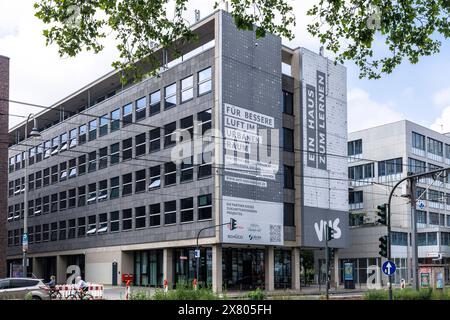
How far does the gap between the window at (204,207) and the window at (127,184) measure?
10.6m

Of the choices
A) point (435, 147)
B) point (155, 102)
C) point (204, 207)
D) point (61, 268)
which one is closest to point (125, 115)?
point (155, 102)

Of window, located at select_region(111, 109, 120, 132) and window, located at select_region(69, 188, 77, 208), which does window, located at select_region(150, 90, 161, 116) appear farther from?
window, located at select_region(69, 188, 77, 208)

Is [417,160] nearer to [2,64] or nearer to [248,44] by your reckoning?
[248,44]

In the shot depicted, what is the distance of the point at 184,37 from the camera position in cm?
1491

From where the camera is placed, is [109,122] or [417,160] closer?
[109,122]

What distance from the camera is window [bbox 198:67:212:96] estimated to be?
47.5 m

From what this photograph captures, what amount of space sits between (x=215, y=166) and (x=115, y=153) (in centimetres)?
1560

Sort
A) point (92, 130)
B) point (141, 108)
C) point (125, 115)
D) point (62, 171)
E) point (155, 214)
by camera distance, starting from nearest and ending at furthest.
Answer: point (155, 214)
point (141, 108)
point (125, 115)
point (92, 130)
point (62, 171)

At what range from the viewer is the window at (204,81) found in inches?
1869

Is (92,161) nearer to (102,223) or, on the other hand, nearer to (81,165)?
(81,165)

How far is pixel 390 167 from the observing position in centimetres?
7206

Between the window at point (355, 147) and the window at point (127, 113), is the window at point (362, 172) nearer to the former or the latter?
the window at point (355, 147)
